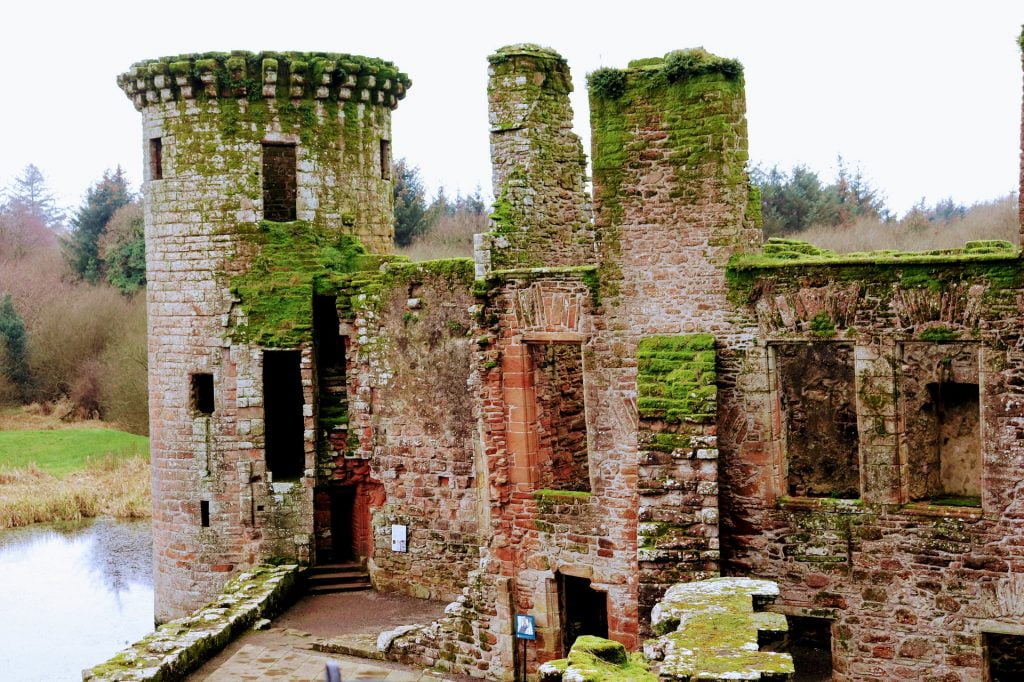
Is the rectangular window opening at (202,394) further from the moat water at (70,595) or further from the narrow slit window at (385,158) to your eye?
the narrow slit window at (385,158)

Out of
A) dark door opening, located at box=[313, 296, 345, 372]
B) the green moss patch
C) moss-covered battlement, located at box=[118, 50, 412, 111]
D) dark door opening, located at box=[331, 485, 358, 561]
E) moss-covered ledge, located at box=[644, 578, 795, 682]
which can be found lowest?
dark door opening, located at box=[331, 485, 358, 561]

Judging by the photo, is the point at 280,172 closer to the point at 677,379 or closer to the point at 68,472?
the point at 677,379

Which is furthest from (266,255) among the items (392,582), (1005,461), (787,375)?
(1005,461)

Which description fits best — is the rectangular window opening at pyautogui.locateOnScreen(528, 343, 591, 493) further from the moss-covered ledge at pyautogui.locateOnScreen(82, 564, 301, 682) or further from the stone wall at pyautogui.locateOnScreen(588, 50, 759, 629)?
the moss-covered ledge at pyautogui.locateOnScreen(82, 564, 301, 682)

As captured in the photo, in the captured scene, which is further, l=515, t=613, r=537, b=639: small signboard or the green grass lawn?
the green grass lawn

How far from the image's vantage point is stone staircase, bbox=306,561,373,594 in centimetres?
1778

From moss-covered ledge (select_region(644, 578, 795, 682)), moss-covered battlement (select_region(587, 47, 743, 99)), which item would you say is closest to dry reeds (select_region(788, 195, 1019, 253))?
moss-covered battlement (select_region(587, 47, 743, 99))

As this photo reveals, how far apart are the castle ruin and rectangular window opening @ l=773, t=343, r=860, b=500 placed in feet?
0.13

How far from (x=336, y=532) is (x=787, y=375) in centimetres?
724

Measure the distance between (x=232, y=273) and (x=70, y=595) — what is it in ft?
25.8

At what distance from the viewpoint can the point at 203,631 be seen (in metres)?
14.9

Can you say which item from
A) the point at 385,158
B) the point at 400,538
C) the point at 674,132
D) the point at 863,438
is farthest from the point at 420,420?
the point at 863,438

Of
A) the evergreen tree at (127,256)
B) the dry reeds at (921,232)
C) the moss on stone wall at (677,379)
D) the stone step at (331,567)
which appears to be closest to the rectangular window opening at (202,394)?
the stone step at (331,567)

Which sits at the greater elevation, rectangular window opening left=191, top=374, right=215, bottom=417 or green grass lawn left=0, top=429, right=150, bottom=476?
rectangular window opening left=191, top=374, right=215, bottom=417
